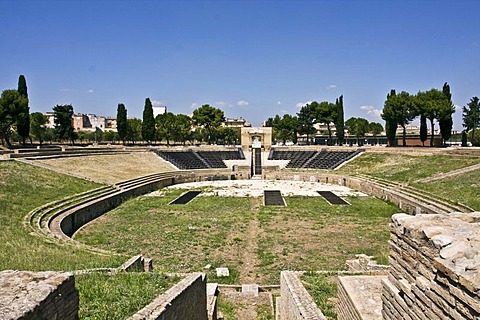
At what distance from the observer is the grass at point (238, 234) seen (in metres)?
13.6

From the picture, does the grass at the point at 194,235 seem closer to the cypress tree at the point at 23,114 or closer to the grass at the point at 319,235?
the grass at the point at 319,235

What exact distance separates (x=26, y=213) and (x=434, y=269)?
17.8m

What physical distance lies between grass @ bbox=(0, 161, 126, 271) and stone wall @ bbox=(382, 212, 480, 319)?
7485 mm

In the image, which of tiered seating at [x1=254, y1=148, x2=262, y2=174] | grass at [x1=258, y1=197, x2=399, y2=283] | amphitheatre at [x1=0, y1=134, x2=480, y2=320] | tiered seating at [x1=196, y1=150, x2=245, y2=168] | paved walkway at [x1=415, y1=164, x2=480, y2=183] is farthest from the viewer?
tiered seating at [x1=254, y1=148, x2=262, y2=174]

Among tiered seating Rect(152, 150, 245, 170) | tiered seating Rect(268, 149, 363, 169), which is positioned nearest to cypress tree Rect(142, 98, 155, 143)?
tiered seating Rect(152, 150, 245, 170)

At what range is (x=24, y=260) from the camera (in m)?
9.91

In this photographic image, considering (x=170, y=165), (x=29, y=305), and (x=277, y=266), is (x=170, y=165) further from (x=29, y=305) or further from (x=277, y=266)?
(x=29, y=305)

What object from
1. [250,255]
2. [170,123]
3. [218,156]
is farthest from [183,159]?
[250,255]

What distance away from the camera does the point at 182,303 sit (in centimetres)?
729

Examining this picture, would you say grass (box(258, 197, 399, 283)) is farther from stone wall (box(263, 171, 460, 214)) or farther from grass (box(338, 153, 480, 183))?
grass (box(338, 153, 480, 183))

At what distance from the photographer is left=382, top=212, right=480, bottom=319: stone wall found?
13.0 feet

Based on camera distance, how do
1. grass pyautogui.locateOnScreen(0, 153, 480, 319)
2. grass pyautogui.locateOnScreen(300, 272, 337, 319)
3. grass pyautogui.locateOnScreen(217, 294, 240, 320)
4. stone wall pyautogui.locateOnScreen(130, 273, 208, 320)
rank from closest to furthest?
stone wall pyautogui.locateOnScreen(130, 273, 208, 320), grass pyautogui.locateOnScreen(300, 272, 337, 319), grass pyautogui.locateOnScreen(0, 153, 480, 319), grass pyautogui.locateOnScreen(217, 294, 240, 320)

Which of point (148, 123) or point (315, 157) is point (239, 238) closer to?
point (315, 157)

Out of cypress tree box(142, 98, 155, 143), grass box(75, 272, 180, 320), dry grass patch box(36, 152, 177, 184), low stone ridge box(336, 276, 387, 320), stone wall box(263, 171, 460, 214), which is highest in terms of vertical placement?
cypress tree box(142, 98, 155, 143)
